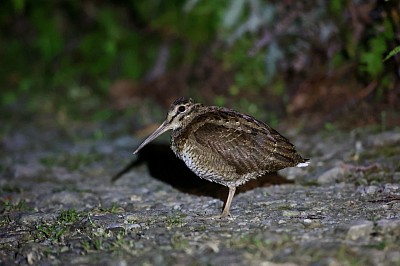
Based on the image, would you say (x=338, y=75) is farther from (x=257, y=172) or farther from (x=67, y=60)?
(x=67, y=60)

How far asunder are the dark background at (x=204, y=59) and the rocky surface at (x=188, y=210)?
3.02ft

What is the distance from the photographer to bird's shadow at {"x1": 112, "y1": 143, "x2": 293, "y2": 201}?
24.4 ft

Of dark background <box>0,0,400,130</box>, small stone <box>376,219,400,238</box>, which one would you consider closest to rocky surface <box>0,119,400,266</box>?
small stone <box>376,219,400,238</box>

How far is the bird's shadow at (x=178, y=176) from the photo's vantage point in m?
7.44

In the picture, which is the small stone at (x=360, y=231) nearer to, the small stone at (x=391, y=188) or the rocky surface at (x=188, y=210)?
the rocky surface at (x=188, y=210)

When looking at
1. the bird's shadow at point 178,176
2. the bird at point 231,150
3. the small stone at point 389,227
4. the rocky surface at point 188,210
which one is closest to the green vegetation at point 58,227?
the rocky surface at point 188,210

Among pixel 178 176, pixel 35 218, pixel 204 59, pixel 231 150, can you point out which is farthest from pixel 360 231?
pixel 204 59

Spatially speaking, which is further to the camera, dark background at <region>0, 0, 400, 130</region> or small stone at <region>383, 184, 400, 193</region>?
dark background at <region>0, 0, 400, 130</region>

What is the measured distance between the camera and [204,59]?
1130 centimetres

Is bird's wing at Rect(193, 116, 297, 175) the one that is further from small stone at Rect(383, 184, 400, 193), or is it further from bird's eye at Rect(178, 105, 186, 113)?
small stone at Rect(383, 184, 400, 193)

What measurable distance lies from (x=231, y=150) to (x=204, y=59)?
5.08 meters

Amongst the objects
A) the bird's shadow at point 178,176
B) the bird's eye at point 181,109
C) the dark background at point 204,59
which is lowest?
the bird's shadow at point 178,176

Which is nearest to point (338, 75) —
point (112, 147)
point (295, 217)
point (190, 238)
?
point (112, 147)

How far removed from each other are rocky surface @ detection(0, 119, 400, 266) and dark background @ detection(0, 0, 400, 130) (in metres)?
0.92
